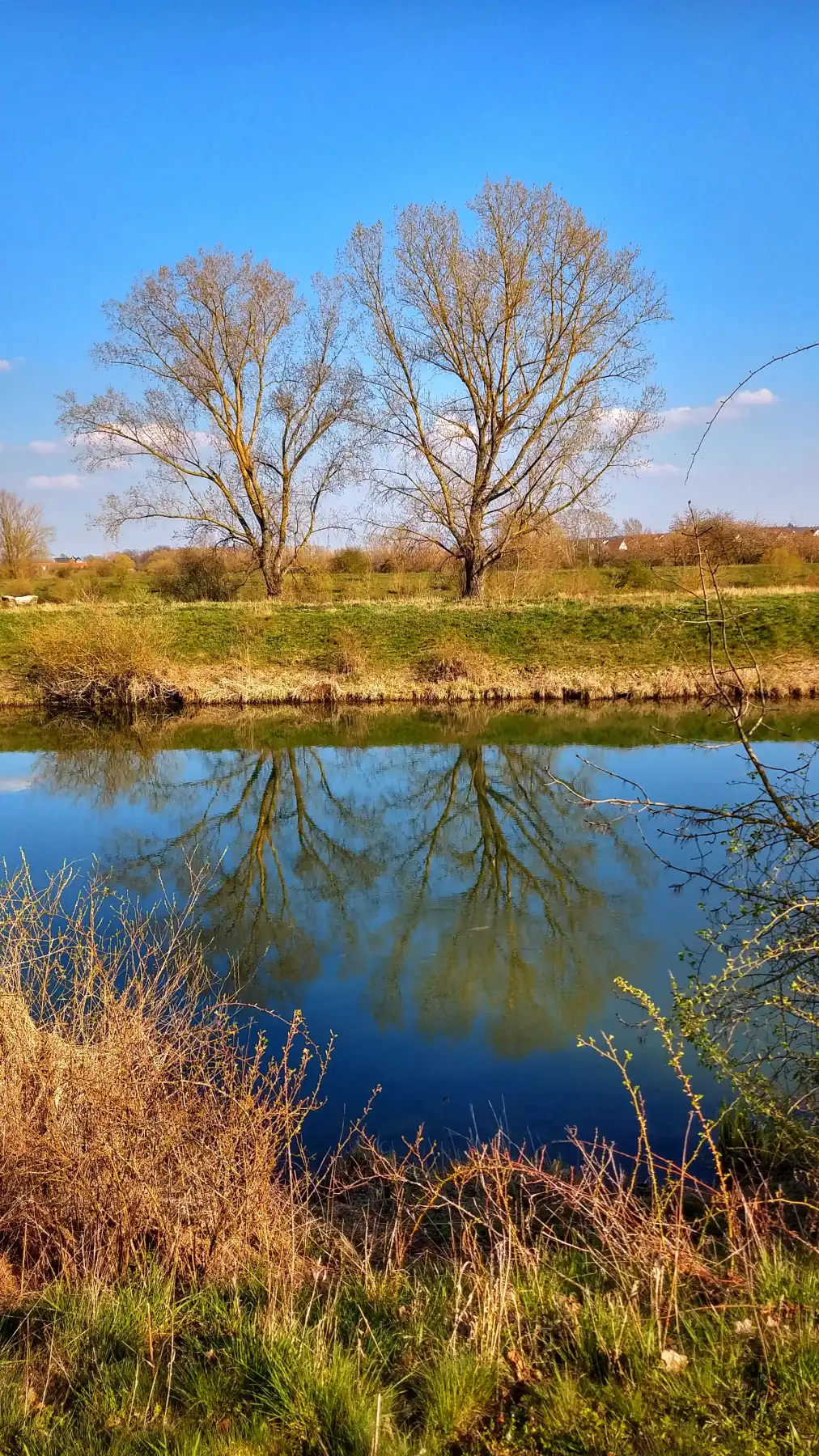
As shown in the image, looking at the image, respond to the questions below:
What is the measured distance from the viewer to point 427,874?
8.90 metres

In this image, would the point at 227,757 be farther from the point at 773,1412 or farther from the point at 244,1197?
the point at 773,1412

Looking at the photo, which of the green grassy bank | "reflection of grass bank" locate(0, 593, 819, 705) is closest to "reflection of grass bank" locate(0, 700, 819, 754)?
"reflection of grass bank" locate(0, 593, 819, 705)

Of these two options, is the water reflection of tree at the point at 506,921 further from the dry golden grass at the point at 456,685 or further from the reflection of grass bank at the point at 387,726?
the dry golden grass at the point at 456,685

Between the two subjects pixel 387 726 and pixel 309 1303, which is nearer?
pixel 309 1303

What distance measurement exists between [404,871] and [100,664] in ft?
39.8

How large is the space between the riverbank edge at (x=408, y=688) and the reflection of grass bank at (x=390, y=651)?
0.04 m

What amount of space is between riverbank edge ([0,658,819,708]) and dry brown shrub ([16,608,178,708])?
6 centimetres

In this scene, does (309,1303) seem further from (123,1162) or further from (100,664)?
(100,664)

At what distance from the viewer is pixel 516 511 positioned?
25125 millimetres

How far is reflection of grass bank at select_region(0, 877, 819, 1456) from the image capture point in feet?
7.73

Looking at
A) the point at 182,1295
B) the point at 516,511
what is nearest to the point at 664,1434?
the point at 182,1295

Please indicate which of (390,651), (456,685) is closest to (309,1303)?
(456,685)

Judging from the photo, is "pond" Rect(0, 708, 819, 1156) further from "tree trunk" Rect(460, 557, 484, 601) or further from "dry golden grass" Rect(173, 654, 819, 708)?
"tree trunk" Rect(460, 557, 484, 601)

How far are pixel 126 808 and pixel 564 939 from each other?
21.5ft
